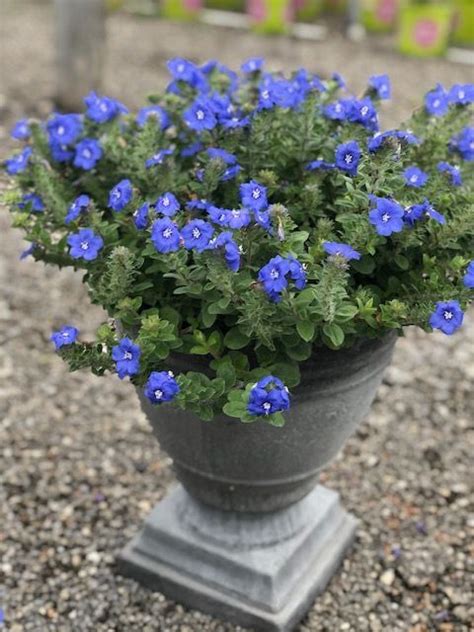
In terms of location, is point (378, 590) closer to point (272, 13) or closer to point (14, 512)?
point (14, 512)

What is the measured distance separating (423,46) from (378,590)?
18.0ft

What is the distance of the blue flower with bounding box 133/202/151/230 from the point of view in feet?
5.68

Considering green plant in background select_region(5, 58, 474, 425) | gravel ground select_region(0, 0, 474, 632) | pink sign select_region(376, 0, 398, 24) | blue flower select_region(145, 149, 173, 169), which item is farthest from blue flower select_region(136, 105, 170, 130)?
pink sign select_region(376, 0, 398, 24)

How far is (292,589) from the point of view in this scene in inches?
88.7

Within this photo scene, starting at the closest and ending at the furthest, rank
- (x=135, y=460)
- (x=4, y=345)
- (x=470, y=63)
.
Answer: (x=135, y=460) < (x=4, y=345) < (x=470, y=63)

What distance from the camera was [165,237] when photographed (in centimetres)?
163

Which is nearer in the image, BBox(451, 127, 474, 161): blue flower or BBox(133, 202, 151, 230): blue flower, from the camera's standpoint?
BBox(133, 202, 151, 230): blue flower

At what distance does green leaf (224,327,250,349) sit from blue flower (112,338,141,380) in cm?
19

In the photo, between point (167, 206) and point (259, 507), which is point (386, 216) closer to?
point (167, 206)

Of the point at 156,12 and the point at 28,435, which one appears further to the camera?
the point at 156,12

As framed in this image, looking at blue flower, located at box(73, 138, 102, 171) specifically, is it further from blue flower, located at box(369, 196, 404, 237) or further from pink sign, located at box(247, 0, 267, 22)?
pink sign, located at box(247, 0, 267, 22)

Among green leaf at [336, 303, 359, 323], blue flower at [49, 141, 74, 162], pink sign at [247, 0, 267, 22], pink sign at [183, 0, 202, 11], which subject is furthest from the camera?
pink sign at [183, 0, 202, 11]

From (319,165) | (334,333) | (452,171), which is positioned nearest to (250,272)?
(334,333)

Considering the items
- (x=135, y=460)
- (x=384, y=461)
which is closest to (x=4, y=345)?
(x=135, y=460)
